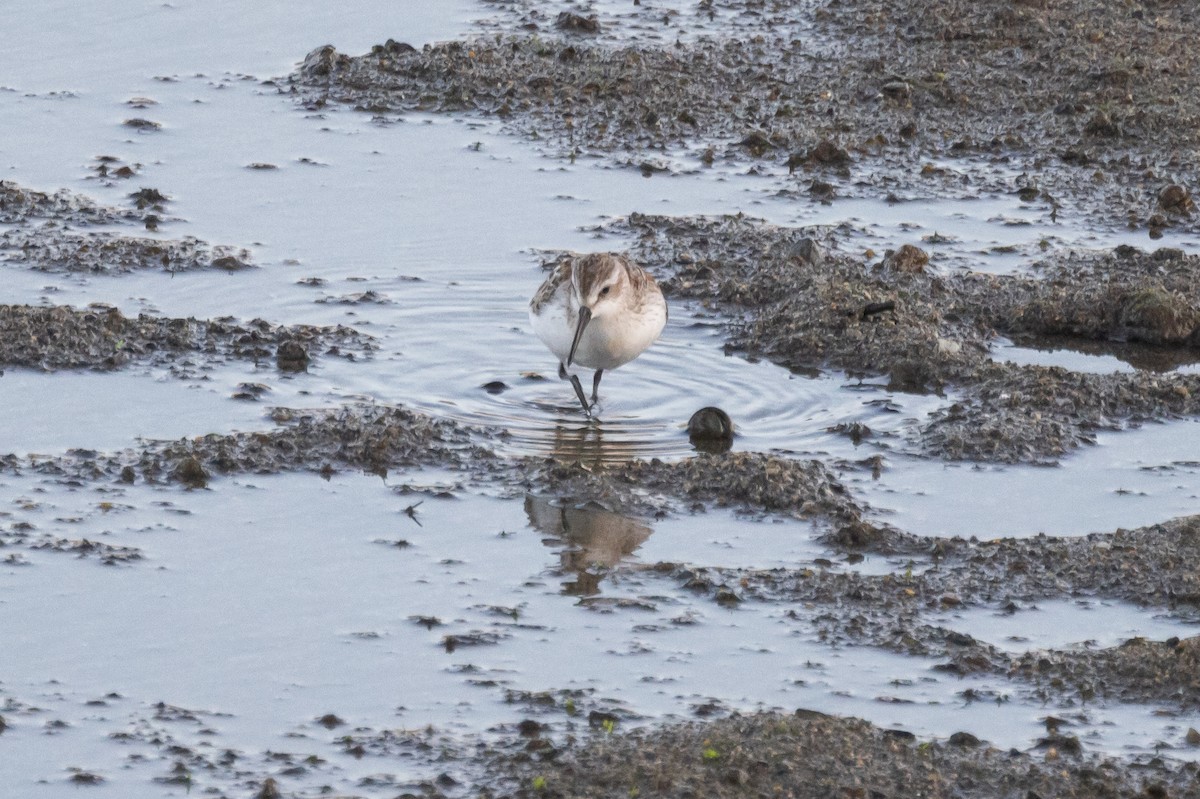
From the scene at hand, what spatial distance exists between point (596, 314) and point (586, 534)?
1544 mm

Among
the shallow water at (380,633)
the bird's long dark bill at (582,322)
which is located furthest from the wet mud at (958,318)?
the shallow water at (380,633)

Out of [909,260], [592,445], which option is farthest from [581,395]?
[909,260]

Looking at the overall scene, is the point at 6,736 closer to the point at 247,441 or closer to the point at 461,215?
the point at 247,441

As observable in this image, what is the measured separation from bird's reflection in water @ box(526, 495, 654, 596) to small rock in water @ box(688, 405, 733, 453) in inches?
40.3

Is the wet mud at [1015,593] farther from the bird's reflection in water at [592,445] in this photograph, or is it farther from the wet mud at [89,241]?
the wet mud at [89,241]

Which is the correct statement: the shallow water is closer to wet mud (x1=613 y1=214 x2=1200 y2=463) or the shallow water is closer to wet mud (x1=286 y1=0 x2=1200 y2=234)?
wet mud (x1=613 y1=214 x2=1200 y2=463)

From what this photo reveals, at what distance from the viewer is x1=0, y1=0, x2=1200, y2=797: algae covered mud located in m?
6.02

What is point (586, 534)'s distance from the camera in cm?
759

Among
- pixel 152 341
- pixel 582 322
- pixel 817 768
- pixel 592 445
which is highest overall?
pixel 582 322

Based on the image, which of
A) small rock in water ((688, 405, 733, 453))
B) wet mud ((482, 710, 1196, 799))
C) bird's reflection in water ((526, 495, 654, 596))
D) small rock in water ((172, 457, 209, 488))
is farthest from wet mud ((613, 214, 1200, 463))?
small rock in water ((172, 457, 209, 488))

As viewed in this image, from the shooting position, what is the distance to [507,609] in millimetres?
6852

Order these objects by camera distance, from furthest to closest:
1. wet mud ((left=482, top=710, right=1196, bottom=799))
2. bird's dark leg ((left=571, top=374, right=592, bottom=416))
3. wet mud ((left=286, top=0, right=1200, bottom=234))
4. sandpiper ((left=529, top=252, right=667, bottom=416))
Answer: wet mud ((left=286, top=0, right=1200, bottom=234)), bird's dark leg ((left=571, top=374, right=592, bottom=416)), sandpiper ((left=529, top=252, right=667, bottom=416)), wet mud ((left=482, top=710, right=1196, bottom=799))

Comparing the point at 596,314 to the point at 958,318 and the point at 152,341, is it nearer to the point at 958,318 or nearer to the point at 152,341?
the point at 152,341

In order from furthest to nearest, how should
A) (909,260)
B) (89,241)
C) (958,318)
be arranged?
1. (89,241)
2. (909,260)
3. (958,318)
